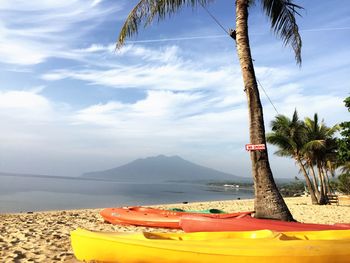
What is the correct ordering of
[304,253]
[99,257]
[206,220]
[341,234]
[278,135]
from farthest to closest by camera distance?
[278,135], [206,220], [341,234], [99,257], [304,253]

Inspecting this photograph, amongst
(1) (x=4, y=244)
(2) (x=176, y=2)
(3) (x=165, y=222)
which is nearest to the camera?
(1) (x=4, y=244)

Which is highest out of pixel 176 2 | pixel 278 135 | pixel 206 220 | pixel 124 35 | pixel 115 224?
pixel 176 2

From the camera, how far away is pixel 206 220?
258 inches

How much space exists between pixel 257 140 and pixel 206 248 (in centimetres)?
438

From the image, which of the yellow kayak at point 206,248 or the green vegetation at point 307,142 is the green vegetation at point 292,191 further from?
the yellow kayak at point 206,248

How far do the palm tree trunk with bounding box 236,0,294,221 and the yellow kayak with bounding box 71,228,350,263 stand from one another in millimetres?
2925

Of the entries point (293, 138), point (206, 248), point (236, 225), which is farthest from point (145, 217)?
point (293, 138)

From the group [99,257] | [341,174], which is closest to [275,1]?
[99,257]

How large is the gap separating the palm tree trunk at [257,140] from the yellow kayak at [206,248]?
9.60 feet

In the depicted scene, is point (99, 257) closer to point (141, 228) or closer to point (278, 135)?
point (141, 228)

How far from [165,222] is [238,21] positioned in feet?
18.1

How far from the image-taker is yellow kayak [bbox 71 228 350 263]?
383 centimetres

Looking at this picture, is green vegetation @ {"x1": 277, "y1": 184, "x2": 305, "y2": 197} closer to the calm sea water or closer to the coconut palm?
the calm sea water

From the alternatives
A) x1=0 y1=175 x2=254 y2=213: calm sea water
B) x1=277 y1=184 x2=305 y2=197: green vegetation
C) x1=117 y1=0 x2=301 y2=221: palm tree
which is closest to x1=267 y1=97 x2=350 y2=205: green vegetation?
x1=117 y1=0 x2=301 y2=221: palm tree
